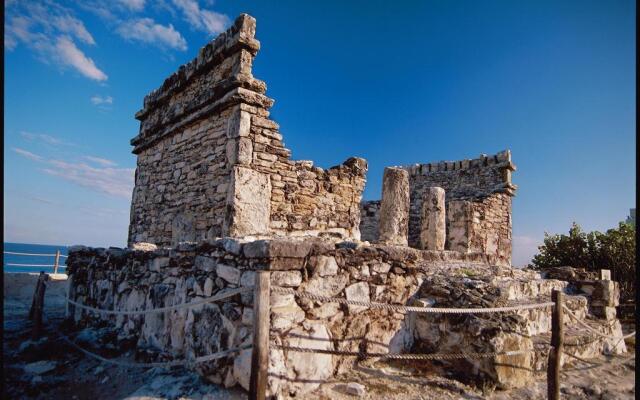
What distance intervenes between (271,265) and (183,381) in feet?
4.56

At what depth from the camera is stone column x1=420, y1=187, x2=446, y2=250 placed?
33.6 feet

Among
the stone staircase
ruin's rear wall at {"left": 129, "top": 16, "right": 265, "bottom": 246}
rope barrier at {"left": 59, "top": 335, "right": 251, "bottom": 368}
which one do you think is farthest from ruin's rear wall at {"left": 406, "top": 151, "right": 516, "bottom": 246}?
rope barrier at {"left": 59, "top": 335, "right": 251, "bottom": 368}

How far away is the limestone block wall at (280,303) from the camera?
299cm

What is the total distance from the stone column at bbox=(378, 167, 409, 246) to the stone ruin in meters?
0.03

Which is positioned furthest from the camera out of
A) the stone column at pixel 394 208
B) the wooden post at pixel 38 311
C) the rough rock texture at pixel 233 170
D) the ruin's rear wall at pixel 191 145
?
the stone column at pixel 394 208

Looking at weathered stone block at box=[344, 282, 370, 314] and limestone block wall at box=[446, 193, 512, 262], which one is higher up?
limestone block wall at box=[446, 193, 512, 262]

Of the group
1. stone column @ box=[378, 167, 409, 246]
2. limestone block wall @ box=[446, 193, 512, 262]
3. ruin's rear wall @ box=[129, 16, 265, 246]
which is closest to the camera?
ruin's rear wall @ box=[129, 16, 265, 246]

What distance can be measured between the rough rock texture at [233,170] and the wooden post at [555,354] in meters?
3.92

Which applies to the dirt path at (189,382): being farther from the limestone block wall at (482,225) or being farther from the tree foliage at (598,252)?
the tree foliage at (598,252)

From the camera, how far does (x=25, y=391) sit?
348 cm

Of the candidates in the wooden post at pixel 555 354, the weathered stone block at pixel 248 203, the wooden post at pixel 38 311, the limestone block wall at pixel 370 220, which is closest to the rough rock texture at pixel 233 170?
the weathered stone block at pixel 248 203

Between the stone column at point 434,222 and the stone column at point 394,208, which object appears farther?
the stone column at point 434,222

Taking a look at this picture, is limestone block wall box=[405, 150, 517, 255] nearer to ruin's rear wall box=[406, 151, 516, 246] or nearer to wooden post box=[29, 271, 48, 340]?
ruin's rear wall box=[406, 151, 516, 246]

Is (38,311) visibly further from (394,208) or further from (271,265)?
(394,208)
